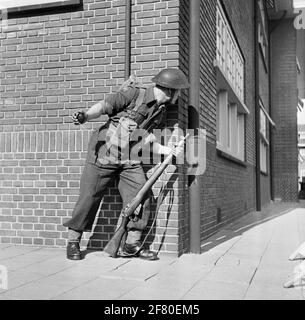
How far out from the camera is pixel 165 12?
15.6 ft

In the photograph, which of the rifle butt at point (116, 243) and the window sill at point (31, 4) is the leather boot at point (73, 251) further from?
the window sill at point (31, 4)

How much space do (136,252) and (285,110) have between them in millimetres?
14686

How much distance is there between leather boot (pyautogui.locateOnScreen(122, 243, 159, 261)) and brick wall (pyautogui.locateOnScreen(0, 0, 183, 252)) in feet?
1.37

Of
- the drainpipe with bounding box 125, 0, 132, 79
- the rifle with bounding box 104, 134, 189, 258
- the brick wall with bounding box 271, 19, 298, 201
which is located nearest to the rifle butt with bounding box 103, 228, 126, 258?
the rifle with bounding box 104, 134, 189, 258

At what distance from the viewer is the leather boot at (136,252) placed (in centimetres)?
438

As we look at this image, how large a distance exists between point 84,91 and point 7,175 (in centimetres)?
138

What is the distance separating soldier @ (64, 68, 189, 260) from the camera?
4340 mm

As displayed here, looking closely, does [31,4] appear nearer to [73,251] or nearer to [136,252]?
[73,251]

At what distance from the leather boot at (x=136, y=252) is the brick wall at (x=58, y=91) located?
42 centimetres

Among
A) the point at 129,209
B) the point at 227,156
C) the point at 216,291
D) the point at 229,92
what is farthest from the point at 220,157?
the point at 216,291

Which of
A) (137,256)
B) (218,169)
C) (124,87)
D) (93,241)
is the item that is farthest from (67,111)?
(218,169)

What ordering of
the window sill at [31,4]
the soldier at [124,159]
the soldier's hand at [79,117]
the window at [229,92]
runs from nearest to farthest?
the soldier's hand at [79,117] < the soldier at [124,159] < the window sill at [31,4] < the window at [229,92]

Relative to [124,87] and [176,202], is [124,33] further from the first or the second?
[176,202]

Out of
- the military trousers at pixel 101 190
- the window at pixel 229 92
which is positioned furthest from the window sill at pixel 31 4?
the window at pixel 229 92
